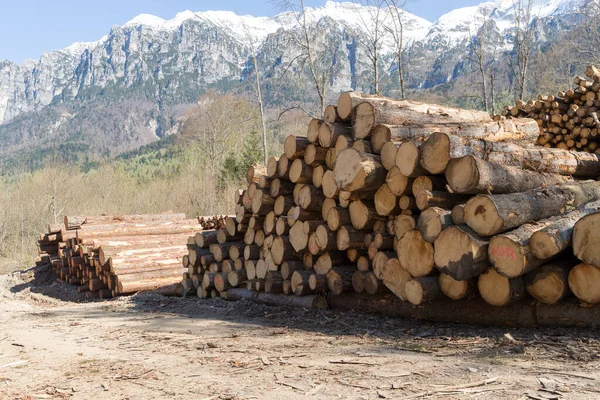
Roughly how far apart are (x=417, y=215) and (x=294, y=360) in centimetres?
219

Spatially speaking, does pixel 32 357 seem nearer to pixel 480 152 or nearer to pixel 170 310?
pixel 170 310

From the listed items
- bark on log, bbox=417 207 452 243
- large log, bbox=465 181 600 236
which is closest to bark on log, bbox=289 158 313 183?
bark on log, bbox=417 207 452 243

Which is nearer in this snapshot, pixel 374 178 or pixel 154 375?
pixel 154 375

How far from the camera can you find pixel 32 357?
4172 mm

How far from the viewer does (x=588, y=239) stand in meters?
3.79

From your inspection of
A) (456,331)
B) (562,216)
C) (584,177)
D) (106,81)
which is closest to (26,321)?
(456,331)

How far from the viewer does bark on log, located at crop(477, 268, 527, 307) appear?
4.22 m

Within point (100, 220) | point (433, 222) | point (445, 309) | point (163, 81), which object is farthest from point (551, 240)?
point (163, 81)

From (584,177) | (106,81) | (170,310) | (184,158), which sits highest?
(106,81)

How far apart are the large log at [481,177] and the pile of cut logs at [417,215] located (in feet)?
0.04

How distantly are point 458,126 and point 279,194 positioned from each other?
237 centimetres

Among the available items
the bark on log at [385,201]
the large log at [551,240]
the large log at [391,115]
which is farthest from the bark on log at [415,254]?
the large log at [391,115]

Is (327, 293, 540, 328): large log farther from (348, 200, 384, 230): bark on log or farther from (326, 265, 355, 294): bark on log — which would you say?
(348, 200, 384, 230): bark on log

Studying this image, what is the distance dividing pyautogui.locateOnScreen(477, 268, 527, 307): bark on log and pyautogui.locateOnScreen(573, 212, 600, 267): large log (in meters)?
0.58
